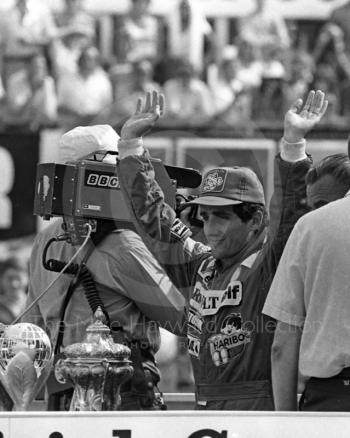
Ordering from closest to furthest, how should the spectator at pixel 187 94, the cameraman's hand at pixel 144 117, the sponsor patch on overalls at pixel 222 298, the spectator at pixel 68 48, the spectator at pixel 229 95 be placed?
the cameraman's hand at pixel 144 117 < the sponsor patch on overalls at pixel 222 298 < the spectator at pixel 229 95 < the spectator at pixel 187 94 < the spectator at pixel 68 48

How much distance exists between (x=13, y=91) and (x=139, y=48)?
4.93 feet

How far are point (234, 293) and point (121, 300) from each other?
0.57 meters

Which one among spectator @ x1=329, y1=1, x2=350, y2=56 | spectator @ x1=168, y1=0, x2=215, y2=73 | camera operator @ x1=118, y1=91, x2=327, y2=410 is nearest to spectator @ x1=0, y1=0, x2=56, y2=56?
spectator @ x1=168, y1=0, x2=215, y2=73

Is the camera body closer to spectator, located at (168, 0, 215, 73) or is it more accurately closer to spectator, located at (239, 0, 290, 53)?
spectator, located at (168, 0, 215, 73)

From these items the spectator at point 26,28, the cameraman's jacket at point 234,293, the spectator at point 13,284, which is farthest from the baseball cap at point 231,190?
the spectator at point 26,28

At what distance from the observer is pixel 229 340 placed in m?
4.94

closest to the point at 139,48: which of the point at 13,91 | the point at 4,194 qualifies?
the point at 13,91

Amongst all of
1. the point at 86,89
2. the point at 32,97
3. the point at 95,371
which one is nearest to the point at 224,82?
→ the point at 86,89

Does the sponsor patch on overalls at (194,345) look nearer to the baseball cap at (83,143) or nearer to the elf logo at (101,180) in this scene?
the elf logo at (101,180)

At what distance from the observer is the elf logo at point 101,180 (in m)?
5.25

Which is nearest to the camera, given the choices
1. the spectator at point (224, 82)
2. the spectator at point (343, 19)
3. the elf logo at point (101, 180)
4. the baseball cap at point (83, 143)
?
the elf logo at point (101, 180)

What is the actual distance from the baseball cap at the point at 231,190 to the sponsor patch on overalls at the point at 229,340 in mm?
435

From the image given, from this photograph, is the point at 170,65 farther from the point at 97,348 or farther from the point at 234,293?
the point at 97,348

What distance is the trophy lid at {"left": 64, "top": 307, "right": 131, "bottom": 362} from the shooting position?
4262 mm
